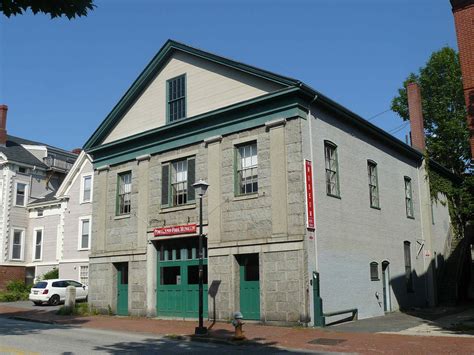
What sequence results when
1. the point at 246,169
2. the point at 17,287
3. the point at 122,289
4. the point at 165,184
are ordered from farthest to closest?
the point at 17,287, the point at 122,289, the point at 165,184, the point at 246,169

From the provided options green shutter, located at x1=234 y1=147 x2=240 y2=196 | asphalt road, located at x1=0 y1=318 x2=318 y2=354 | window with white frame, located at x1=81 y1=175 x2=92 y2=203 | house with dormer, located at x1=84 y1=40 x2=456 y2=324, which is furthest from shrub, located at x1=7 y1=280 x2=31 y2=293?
green shutter, located at x1=234 y1=147 x2=240 y2=196

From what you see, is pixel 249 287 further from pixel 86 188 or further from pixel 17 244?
pixel 17 244

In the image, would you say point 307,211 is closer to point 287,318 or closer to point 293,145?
point 293,145

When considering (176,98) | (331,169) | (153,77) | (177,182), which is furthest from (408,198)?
(153,77)

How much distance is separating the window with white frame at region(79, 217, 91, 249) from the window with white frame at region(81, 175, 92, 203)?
136cm

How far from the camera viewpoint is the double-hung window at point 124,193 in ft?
76.4

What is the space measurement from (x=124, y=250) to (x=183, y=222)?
3743 millimetres

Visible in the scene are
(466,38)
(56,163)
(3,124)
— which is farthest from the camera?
(56,163)

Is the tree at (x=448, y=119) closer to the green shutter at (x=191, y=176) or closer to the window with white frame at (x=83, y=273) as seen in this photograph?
the green shutter at (x=191, y=176)

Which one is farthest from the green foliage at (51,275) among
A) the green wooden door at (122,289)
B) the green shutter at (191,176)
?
the green shutter at (191,176)

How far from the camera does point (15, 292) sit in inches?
1384

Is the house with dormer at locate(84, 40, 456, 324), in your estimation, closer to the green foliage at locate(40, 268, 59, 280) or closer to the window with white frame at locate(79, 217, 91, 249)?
the window with white frame at locate(79, 217, 91, 249)

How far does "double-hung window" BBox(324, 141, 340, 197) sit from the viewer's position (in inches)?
757

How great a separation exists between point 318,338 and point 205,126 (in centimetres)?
949
